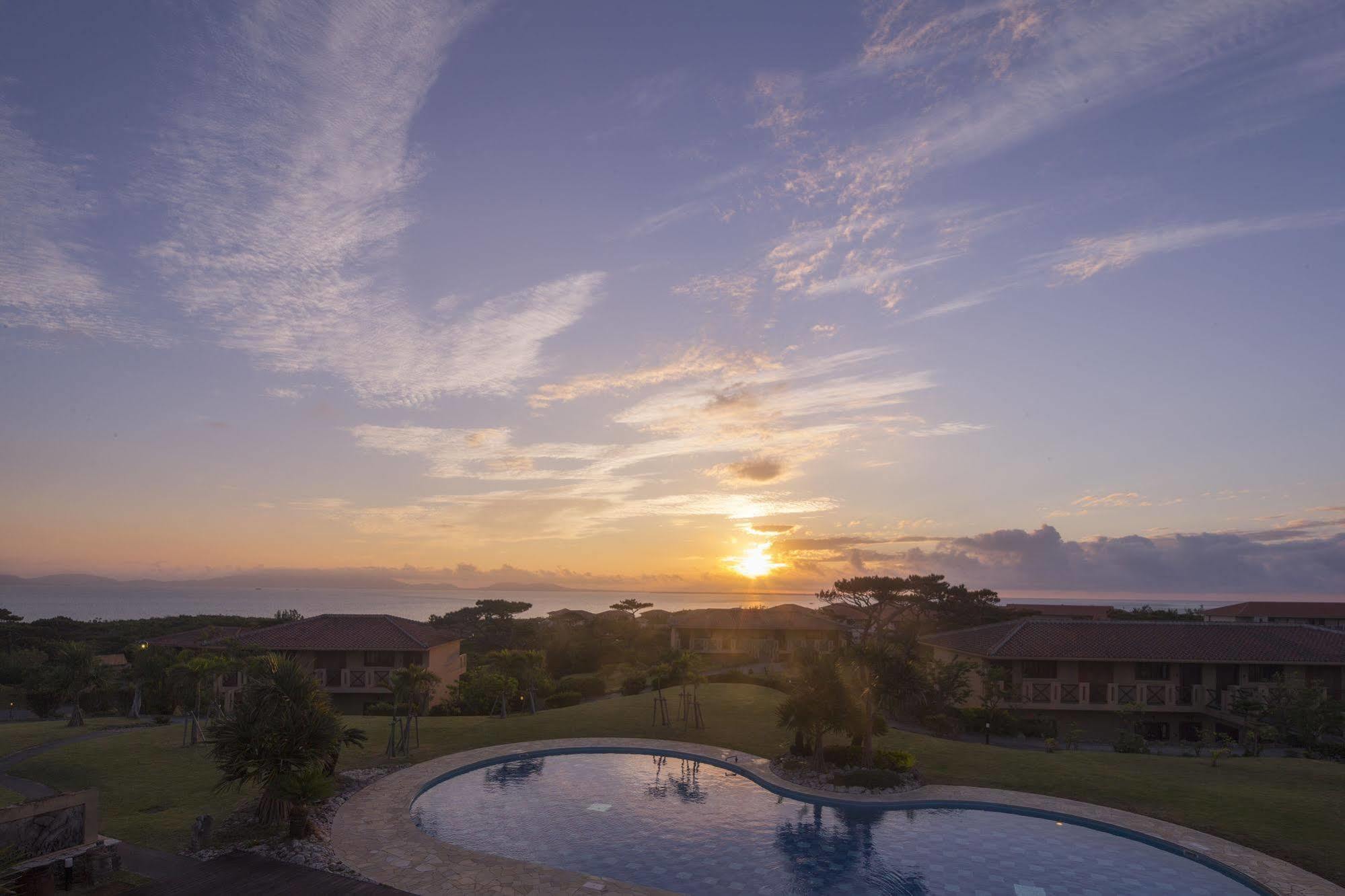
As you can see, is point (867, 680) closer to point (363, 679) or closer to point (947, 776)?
Answer: point (947, 776)

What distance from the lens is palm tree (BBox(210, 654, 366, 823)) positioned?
17.1 m

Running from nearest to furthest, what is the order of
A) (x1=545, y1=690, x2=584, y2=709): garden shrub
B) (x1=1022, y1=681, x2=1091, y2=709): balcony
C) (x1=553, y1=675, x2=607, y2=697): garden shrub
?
(x1=1022, y1=681, x2=1091, y2=709): balcony
(x1=545, y1=690, x2=584, y2=709): garden shrub
(x1=553, y1=675, x2=607, y2=697): garden shrub

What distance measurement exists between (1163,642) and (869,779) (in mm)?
23577

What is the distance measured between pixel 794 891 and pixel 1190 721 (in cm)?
3021

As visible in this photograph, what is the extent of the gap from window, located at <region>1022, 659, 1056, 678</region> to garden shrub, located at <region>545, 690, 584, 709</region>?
23.4 meters

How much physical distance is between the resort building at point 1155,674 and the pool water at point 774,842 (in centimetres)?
1687

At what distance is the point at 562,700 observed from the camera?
3959cm

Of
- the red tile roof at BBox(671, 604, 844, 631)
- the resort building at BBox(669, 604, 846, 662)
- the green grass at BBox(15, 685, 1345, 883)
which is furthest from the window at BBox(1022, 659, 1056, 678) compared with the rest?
the red tile roof at BBox(671, 604, 844, 631)

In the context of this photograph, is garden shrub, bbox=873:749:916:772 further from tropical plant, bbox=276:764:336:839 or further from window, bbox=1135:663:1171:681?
window, bbox=1135:663:1171:681

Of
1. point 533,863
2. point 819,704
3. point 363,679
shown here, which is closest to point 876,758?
point 819,704

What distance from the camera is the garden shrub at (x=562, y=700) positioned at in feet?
128

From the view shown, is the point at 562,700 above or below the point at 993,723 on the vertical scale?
below

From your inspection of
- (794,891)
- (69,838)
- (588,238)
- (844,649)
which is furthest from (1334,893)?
(588,238)

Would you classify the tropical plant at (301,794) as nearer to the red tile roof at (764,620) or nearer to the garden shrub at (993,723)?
the garden shrub at (993,723)
